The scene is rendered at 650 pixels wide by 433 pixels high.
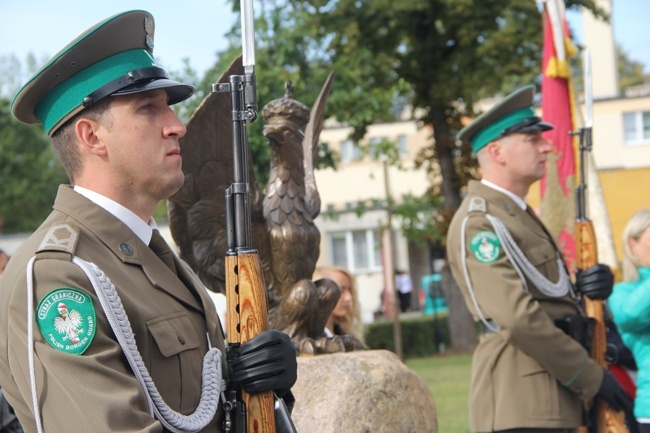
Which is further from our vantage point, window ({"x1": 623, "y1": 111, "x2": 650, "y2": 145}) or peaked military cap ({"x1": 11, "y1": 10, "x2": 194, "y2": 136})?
window ({"x1": 623, "y1": 111, "x2": 650, "y2": 145})

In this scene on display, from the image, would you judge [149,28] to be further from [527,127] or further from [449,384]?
[449,384]

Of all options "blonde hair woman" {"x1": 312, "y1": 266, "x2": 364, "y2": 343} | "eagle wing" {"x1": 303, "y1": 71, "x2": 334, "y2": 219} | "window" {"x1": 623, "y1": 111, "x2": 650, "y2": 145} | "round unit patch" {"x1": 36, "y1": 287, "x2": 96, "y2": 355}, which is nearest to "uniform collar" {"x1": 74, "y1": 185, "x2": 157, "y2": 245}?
"round unit patch" {"x1": 36, "y1": 287, "x2": 96, "y2": 355}

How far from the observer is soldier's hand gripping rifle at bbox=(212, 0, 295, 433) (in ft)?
8.46

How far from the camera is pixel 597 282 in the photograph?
4.94 metres

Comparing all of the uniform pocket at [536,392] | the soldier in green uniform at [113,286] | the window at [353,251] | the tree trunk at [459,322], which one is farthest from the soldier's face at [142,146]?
the window at [353,251]

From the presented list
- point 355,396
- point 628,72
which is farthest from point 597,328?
point 628,72

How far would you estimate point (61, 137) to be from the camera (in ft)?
8.52

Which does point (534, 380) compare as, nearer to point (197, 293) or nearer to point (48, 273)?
point (197, 293)

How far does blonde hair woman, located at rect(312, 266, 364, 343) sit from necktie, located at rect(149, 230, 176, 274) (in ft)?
11.5

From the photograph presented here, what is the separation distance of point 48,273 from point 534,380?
9.71 ft

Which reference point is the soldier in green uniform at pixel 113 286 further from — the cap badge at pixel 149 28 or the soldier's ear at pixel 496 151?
the soldier's ear at pixel 496 151

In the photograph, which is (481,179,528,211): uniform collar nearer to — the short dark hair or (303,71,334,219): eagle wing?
(303,71,334,219): eagle wing

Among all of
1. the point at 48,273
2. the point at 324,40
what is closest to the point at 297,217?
the point at 48,273

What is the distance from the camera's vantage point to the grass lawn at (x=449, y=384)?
1094 cm
